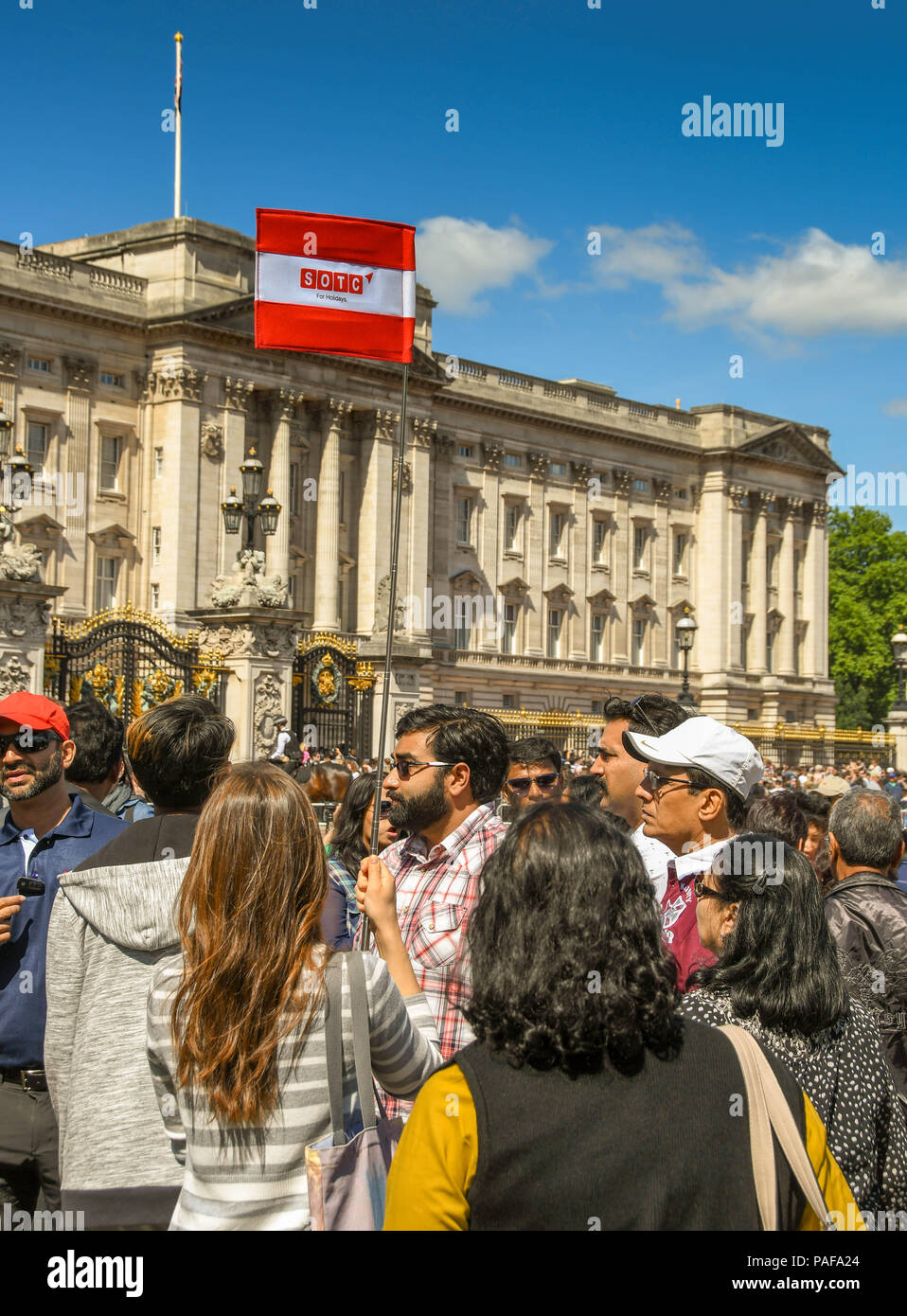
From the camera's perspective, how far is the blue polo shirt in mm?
4629

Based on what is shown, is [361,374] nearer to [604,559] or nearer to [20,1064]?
[604,559]

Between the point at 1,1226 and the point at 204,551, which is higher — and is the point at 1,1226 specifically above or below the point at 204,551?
below

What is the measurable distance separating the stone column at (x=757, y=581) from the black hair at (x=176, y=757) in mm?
64378

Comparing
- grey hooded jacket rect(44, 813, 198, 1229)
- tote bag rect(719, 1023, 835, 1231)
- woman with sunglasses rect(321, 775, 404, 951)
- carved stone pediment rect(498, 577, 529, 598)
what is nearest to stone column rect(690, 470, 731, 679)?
carved stone pediment rect(498, 577, 529, 598)

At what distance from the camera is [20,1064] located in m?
4.65

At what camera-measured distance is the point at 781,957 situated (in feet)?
11.7

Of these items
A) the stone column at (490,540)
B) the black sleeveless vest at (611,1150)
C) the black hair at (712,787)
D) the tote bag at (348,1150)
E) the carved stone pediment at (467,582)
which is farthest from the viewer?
the stone column at (490,540)

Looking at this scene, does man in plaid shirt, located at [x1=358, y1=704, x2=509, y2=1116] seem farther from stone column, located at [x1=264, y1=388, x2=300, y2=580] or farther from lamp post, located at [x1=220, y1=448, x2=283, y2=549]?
stone column, located at [x1=264, y1=388, x2=300, y2=580]

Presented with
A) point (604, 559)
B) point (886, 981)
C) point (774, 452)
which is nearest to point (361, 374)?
point (604, 559)

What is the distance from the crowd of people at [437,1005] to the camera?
2.86 m

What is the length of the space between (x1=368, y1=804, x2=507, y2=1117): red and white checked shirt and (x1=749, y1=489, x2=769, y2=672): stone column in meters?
63.7

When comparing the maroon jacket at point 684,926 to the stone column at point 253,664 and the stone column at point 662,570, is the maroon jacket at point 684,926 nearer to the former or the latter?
the stone column at point 253,664

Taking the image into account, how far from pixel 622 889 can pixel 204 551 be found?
4389cm

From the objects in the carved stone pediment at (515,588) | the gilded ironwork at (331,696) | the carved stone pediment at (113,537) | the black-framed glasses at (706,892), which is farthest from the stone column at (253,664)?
the carved stone pediment at (515,588)
